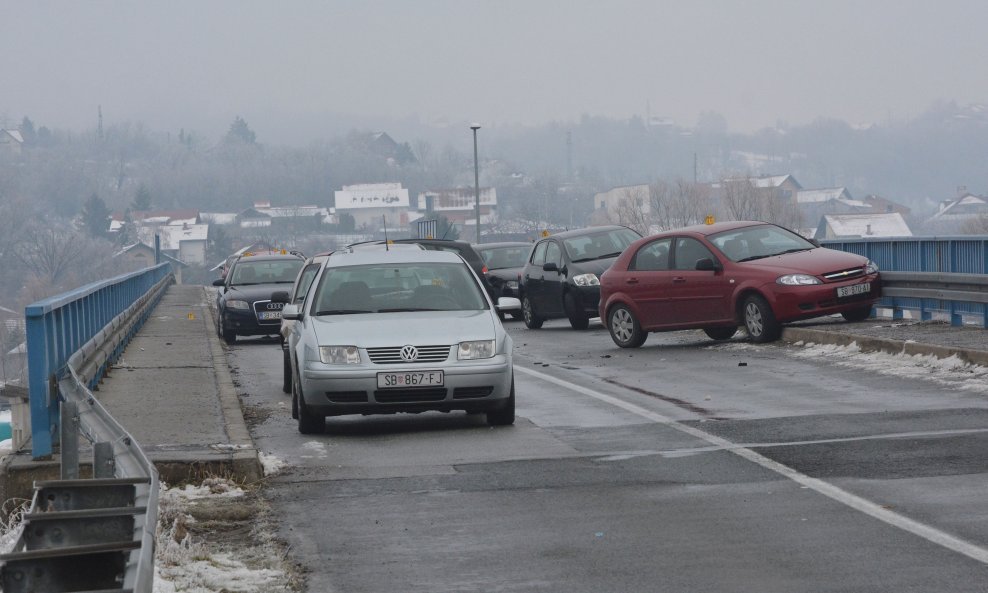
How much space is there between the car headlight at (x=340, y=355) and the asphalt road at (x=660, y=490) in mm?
Answer: 597

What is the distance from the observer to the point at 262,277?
28.1m

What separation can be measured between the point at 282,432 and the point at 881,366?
261 inches

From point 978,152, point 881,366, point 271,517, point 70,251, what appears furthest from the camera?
point 978,152

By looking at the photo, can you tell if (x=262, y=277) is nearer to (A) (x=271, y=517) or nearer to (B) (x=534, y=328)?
(B) (x=534, y=328)

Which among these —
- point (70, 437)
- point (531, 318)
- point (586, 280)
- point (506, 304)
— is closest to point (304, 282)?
point (506, 304)

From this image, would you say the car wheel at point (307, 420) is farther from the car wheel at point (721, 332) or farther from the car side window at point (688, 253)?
the car wheel at point (721, 332)

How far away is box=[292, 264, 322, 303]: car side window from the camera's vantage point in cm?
1614

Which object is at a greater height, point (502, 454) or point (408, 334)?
point (408, 334)

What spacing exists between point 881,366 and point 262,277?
15198mm

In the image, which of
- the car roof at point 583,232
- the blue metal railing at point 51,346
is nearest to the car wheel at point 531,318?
the car roof at point 583,232

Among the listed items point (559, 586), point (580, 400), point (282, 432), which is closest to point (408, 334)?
point (282, 432)

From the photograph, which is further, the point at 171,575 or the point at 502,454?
the point at 502,454

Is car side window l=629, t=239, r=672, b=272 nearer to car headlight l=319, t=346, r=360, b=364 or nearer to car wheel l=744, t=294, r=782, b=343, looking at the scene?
car wheel l=744, t=294, r=782, b=343

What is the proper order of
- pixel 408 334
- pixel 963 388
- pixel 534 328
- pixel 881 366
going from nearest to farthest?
pixel 408 334, pixel 963 388, pixel 881 366, pixel 534 328
